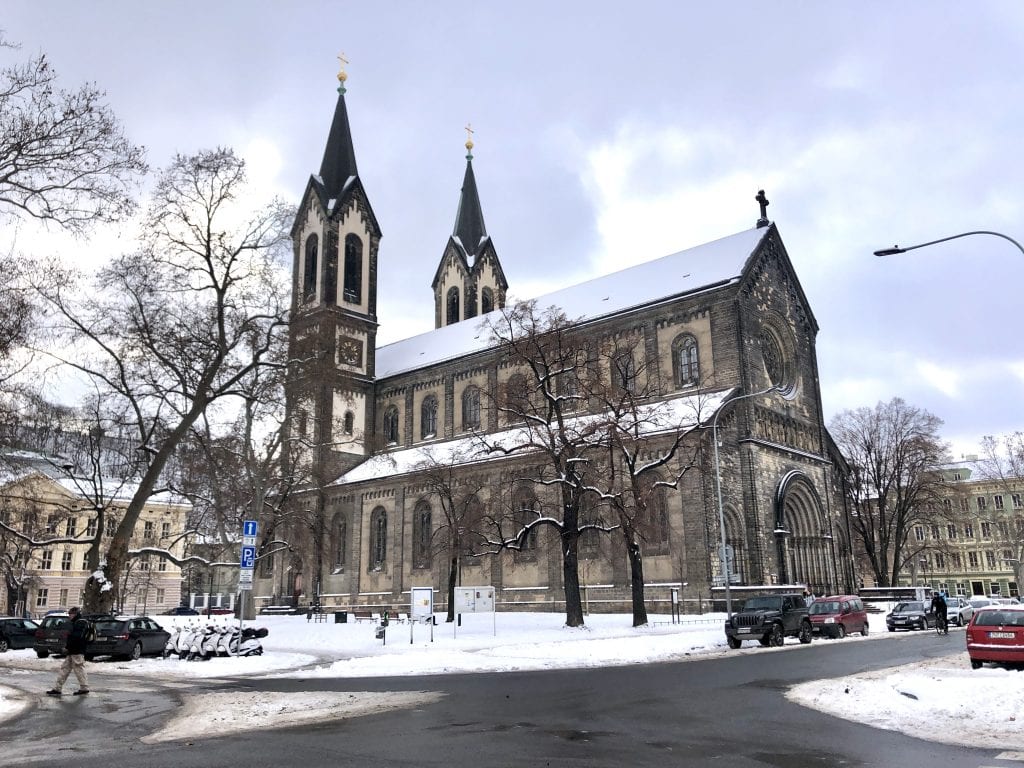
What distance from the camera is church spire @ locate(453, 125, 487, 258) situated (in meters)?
72.9

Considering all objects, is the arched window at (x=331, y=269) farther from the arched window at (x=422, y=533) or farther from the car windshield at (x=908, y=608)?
the car windshield at (x=908, y=608)

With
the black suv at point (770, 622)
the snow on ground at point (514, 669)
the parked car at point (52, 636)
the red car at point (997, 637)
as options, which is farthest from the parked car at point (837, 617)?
the parked car at point (52, 636)

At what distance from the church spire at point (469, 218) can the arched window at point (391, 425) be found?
18.4 m

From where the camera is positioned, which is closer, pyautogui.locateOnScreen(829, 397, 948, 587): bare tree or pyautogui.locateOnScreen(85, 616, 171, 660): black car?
pyautogui.locateOnScreen(85, 616, 171, 660): black car

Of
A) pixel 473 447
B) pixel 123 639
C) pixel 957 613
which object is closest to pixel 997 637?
pixel 123 639

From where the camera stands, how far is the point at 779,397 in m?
44.1

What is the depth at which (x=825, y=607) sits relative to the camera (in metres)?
30.0

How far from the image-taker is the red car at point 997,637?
1569 cm

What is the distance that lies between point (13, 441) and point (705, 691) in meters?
17.7

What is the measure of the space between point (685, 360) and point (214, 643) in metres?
28.2

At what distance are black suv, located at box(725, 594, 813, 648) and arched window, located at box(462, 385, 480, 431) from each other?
28.9 meters

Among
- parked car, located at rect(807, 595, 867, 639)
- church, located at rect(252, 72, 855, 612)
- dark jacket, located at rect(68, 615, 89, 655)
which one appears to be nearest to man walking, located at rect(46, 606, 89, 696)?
dark jacket, located at rect(68, 615, 89, 655)

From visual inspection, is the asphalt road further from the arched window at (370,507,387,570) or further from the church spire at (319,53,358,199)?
the church spire at (319,53,358,199)

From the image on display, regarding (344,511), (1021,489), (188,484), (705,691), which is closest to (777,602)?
(705,691)
